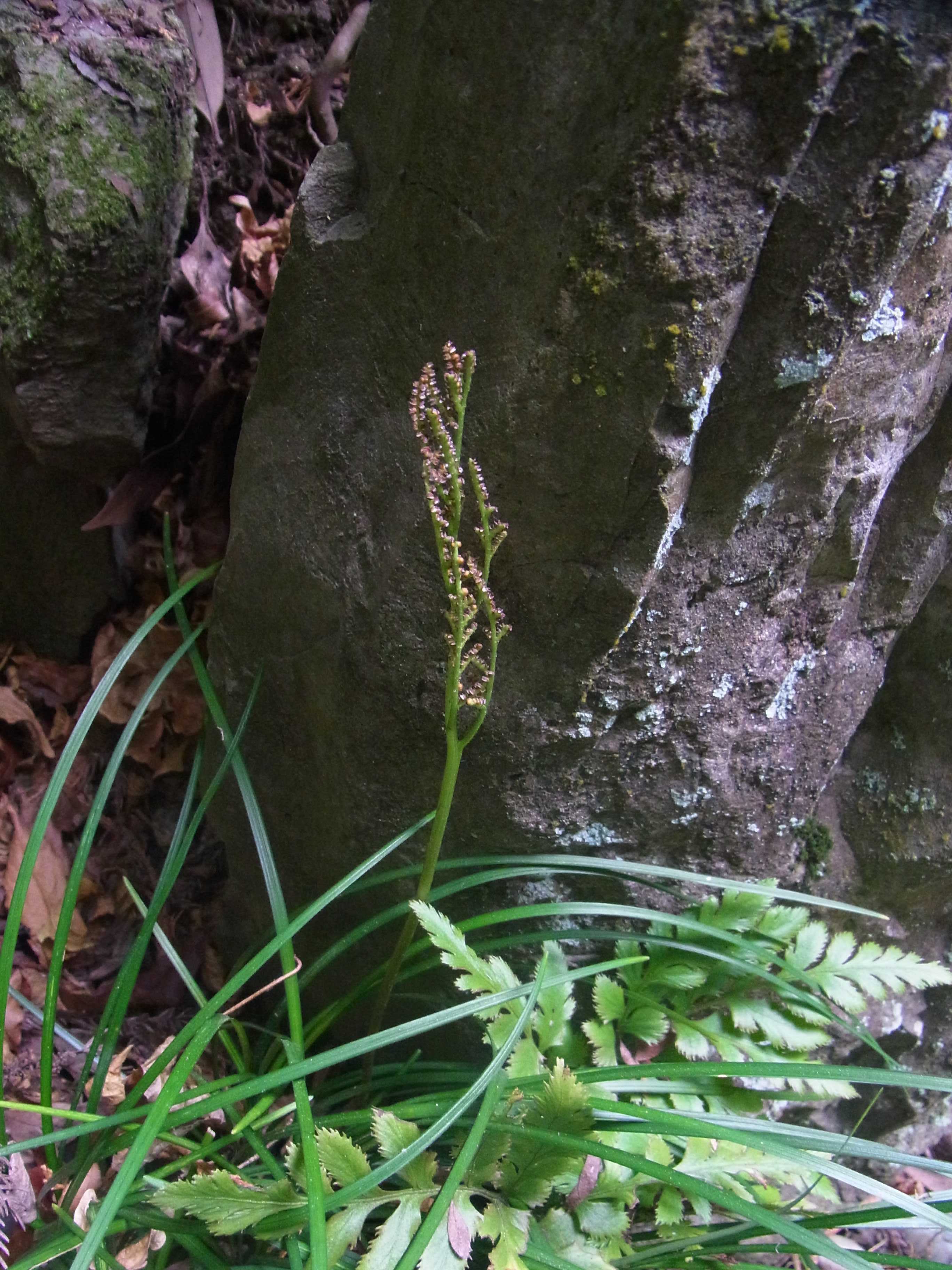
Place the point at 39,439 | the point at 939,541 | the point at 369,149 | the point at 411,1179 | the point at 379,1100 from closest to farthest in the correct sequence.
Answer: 1. the point at 411,1179
2. the point at 369,149
3. the point at 939,541
4. the point at 379,1100
5. the point at 39,439

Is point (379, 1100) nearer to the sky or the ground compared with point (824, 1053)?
nearer to the ground

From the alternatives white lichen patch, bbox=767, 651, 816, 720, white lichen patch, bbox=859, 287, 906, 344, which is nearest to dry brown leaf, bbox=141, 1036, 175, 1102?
white lichen patch, bbox=767, 651, 816, 720

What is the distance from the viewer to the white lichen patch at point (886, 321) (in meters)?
0.94

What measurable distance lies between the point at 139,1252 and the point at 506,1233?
1.99 ft

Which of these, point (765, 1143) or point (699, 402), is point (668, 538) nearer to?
point (699, 402)

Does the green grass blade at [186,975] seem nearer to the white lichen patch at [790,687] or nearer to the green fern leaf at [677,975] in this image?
the green fern leaf at [677,975]

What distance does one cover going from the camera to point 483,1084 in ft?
3.23

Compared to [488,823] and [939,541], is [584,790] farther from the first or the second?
[939,541]

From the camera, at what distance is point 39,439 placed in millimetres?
1503

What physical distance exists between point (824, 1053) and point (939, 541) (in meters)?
0.95

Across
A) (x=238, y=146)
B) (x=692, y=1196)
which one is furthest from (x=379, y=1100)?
(x=238, y=146)

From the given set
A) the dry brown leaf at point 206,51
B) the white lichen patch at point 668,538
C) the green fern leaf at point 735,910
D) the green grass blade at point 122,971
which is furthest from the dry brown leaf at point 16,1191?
the dry brown leaf at point 206,51

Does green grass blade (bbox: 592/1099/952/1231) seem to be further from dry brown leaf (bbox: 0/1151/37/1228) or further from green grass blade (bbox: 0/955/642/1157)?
dry brown leaf (bbox: 0/1151/37/1228)

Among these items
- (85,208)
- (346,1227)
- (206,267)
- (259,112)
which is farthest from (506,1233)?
(259,112)
